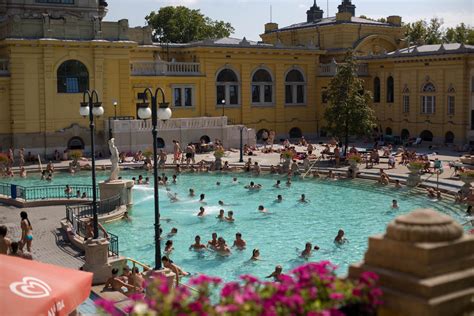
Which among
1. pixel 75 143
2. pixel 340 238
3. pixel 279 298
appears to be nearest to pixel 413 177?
pixel 340 238

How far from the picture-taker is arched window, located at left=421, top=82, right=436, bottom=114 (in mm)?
49312

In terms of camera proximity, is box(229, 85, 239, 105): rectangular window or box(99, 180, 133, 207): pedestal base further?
box(229, 85, 239, 105): rectangular window

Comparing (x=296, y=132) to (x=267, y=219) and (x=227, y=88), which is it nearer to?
(x=227, y=88)

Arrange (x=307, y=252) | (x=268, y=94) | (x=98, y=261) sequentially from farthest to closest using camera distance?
(x=268, y=94) → (x=307, y=252) → (x=98, y=261)

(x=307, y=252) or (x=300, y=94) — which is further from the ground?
(x=300, y=94)

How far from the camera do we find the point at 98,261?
55.6ft

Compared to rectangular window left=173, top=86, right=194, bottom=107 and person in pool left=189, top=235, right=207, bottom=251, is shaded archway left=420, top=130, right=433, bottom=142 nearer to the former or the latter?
rectangular window left=173, top=86, right=194, bottom=107

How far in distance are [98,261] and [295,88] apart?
134 ft

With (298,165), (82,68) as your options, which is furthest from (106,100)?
(298,165)

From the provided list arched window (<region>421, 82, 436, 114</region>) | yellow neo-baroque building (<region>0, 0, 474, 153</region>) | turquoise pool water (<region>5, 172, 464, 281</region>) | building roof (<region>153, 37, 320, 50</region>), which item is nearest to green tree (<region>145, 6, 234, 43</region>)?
yellow neo-baroque building (<region>0, 0, 474, 153</region>)

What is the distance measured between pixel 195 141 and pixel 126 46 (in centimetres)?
795

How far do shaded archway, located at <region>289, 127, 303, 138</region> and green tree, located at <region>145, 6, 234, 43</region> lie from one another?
27.2 meters

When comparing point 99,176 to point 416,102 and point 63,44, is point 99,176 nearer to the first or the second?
point 63,44

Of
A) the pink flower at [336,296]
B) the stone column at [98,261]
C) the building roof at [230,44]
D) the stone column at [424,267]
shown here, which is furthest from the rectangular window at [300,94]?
the pink flower at [336,296]
